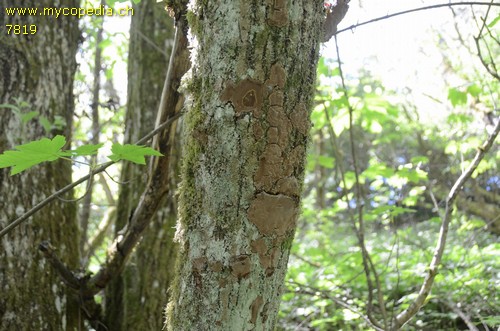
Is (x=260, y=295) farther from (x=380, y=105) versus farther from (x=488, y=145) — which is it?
(x=380, y=105)

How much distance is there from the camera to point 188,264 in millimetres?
985

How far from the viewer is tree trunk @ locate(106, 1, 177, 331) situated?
249 centimetres

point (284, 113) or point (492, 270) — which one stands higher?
point (492, 270)

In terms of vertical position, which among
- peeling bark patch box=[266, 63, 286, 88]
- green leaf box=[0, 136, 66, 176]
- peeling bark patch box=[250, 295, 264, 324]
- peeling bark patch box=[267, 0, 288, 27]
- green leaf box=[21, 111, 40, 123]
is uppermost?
green leaf box=[21, 111, 40, 123]

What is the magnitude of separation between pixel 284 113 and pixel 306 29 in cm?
20

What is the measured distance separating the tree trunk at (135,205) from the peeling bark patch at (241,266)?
1.49 meters

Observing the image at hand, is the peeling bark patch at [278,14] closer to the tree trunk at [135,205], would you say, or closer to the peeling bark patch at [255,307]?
the peeling bark patch at [255,307]

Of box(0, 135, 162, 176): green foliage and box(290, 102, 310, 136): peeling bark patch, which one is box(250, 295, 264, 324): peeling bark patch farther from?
box(0, 135, 162, 176): green foliage

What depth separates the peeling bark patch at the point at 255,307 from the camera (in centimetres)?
95

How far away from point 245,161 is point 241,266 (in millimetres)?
217

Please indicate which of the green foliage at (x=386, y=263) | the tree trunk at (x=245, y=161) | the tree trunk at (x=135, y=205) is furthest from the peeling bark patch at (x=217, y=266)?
the tree trunk at (x=135, y=205)

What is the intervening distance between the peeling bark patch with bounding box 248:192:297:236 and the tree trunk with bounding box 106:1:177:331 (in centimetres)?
148

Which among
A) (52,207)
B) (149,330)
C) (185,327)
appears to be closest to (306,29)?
(185,327)

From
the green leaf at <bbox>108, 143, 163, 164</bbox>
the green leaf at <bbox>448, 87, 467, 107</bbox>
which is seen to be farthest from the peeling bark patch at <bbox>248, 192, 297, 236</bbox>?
the green leaf at <bbox>448, 87, 467, 107</bbox>
